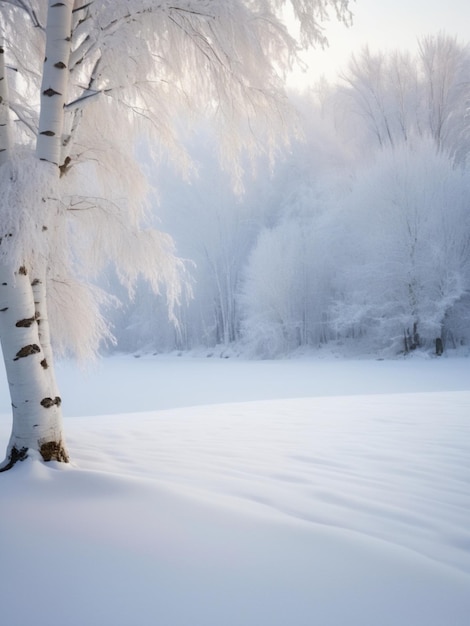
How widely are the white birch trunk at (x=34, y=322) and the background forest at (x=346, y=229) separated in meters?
8.36

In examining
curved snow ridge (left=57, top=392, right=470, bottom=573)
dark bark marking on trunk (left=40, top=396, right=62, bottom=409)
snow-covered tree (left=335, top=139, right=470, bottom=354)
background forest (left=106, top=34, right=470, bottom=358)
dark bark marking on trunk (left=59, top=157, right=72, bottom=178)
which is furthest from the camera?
background forest (left=106, top=34, right=470, bottom=358)

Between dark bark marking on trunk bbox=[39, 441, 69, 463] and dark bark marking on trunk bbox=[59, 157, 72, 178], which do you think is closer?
dark bark marking on trunk bbox=[39, 441, 69, 463]

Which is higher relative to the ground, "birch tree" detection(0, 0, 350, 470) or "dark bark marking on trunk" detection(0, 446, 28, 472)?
"birch tree" detection(0, 0, 350, 470)

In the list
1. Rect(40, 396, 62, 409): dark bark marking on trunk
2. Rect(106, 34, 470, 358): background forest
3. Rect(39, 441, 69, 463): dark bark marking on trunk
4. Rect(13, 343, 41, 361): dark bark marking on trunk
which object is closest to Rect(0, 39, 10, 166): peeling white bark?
Rect(13, 343, 41, 361): dark bark marking on trunk

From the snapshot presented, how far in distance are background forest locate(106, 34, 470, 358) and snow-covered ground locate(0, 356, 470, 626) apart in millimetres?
8321

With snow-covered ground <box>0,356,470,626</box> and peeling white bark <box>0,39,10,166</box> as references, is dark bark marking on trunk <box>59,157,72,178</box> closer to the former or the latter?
peeling white bark <box>0,39,10,166</box>

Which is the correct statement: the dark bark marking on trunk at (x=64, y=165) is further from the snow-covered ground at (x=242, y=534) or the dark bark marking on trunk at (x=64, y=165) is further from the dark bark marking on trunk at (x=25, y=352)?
the snow-covered ground at (x=242, y=534)

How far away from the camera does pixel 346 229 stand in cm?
1998

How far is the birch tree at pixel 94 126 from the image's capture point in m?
2.39

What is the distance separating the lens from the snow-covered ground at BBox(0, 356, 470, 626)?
111 centimetres

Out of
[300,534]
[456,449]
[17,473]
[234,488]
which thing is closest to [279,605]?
[300,534]

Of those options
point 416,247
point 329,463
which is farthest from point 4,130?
point 416,247

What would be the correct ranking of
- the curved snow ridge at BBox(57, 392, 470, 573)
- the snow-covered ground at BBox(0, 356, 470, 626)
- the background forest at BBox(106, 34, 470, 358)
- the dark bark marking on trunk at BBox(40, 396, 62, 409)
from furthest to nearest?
the background forest at BBox(106, 34, 470, 358), the dark bark marking on trunk at BBox(40, 396, 62, 409), the curved snow ridge at BBox(57, 392, 470, 573), the snow-covered ground at BBox(0, 356, 470, 626)

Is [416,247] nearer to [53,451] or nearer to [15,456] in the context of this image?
[53,451]
